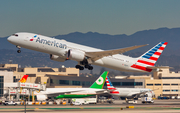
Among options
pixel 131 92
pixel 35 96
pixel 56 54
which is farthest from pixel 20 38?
pixel 131 92

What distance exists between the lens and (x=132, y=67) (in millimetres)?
72625

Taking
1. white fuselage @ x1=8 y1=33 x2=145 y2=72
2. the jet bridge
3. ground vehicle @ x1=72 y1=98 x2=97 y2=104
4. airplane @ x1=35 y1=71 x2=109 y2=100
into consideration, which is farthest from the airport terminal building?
white fuselage @ x1=8 y1=33 x2=145 y2=72

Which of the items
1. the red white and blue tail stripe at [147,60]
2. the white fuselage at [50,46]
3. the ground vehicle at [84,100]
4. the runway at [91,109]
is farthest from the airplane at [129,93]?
the white fuselage at [50,46]

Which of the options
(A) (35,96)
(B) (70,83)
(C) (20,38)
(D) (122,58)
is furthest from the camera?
(B) (70,83)

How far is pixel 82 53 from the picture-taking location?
67562mm

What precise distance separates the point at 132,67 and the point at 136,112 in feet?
35.4

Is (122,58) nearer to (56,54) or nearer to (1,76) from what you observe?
(56,54)

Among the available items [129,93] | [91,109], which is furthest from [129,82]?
[91,109]

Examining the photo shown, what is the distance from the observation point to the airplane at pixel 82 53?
6275cm

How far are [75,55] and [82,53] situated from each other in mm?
2140

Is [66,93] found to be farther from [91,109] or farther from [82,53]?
[82,53]

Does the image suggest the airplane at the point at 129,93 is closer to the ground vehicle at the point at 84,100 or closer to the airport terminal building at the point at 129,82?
the ground vehicle at the point at 84,100

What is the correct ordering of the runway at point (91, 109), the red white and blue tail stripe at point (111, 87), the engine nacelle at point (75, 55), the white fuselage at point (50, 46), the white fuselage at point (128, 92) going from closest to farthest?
the white fuselage at point (50, 46)
the engine nacelle at point (75, 55)
the runway at point (91, 109)
the red white and blue tail stripe at point (111, 87)
the white fuselage at point (128, 92)

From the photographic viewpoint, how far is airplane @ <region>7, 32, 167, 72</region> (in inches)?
2470
